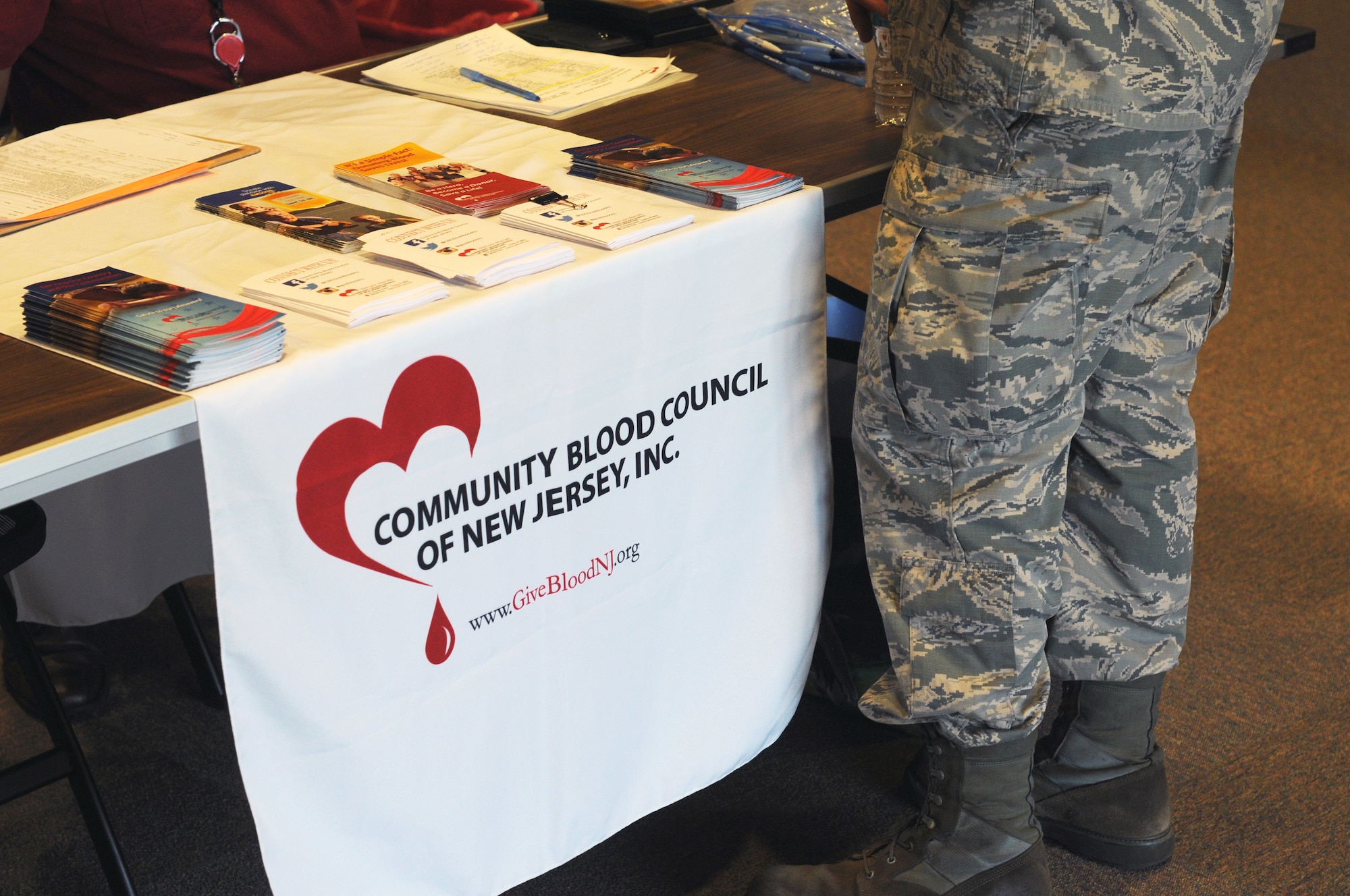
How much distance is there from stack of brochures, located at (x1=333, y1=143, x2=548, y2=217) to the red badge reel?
22.0 inches

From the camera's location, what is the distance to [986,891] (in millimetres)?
1416

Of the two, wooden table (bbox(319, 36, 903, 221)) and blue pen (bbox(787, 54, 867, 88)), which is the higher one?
blue pen (bbox(787, 54, 867, 88))

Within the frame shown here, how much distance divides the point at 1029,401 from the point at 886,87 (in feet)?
1.71

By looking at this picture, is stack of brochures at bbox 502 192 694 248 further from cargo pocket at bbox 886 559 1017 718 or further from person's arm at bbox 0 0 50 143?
person's arm at bbox 0 0 50 143

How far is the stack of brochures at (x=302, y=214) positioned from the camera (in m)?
1.22

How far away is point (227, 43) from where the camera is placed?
1.86 m

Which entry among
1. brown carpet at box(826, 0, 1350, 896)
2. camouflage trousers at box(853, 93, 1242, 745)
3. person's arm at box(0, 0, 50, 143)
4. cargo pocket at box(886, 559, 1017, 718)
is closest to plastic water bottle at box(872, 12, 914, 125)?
camouflage trousers at box(853, 93, 1242, 745)

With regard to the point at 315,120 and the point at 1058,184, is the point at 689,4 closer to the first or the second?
→ the point at 315,120

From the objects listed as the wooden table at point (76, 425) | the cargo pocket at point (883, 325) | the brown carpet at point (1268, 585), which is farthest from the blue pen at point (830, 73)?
the wooden table at point (76, 425)

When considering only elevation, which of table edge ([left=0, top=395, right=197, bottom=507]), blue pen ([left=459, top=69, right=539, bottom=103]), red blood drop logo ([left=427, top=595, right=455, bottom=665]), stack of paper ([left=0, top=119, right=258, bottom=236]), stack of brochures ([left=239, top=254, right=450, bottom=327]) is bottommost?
red blood drop logo ([left=427, top=595, right=455, bottom=665])

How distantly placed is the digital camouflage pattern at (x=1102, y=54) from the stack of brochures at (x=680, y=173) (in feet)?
0.72

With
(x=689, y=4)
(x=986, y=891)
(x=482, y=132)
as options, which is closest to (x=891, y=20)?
(x=482, y=132)

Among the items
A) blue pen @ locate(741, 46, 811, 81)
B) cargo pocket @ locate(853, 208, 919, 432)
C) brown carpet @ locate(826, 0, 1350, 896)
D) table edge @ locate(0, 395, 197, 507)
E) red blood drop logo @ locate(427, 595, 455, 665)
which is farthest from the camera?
blue pen @ locate(741, 46, 811, 81)

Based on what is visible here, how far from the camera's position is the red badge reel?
73.0 inches
